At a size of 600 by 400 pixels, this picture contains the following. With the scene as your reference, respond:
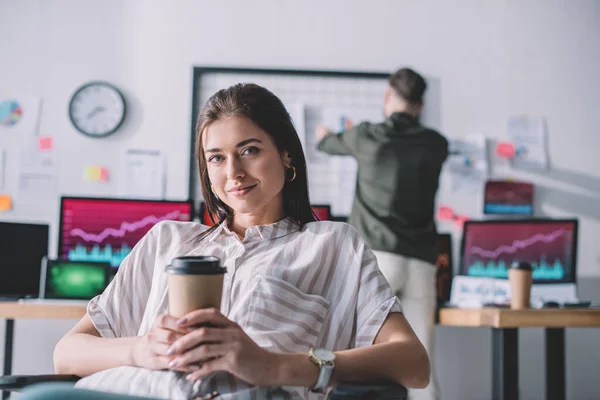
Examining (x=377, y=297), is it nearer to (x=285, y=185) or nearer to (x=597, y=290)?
(x=285, y=185)

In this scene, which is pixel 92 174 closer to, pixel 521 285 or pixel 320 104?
pixel 320 104

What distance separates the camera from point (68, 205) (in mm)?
2674

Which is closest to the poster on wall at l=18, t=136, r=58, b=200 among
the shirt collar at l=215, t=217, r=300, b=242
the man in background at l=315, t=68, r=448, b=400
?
the man in background at l=315, t=68, r=448, b=400

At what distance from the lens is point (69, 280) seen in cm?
242

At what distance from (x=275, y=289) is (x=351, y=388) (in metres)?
0.27

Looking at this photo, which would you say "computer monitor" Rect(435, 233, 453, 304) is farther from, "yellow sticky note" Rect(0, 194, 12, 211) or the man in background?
"yellow sticky note" Rect(0, 194, 12, 211)

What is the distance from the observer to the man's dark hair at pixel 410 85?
106 inches

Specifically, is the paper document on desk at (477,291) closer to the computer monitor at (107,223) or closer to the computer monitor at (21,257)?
the computer monitor at (107,223)

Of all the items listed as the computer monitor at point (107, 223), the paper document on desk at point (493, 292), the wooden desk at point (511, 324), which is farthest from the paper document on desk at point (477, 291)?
the computer monitor at point (107, 223)

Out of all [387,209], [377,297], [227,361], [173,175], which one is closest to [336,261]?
[377,297]

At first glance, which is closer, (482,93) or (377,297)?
(377,297)

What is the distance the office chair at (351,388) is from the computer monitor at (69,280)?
4.27 feet

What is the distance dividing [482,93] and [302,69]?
0.94m

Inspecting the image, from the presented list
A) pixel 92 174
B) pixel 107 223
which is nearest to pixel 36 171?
pixel 92 174
